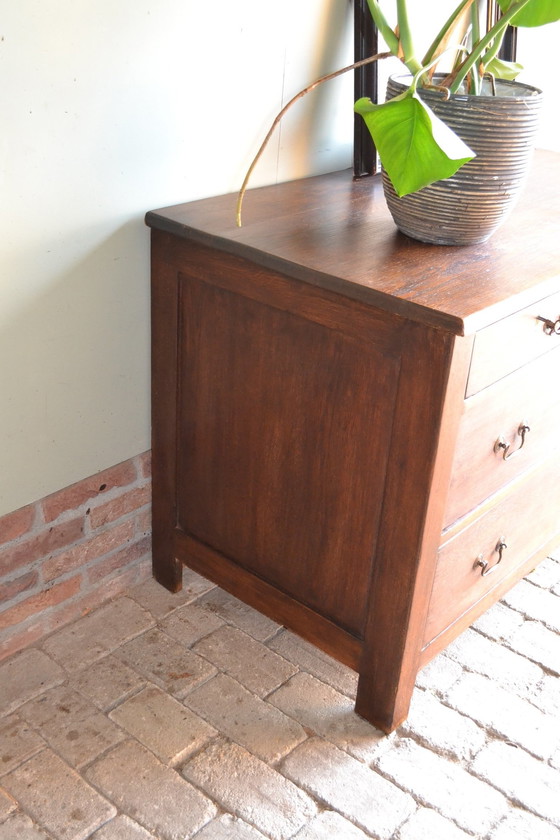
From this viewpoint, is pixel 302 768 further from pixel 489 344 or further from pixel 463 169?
pixel 463 169

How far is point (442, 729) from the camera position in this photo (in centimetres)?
179

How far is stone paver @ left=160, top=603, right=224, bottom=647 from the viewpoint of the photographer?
196cm

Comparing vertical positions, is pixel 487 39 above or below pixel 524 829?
above

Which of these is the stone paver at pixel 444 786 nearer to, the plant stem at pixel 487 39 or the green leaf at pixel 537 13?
the plant stem at pixel 487 39

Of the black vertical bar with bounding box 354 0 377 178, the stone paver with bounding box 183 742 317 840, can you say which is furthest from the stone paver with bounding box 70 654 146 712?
the black vertical bar with bounding box 354 0 377 178

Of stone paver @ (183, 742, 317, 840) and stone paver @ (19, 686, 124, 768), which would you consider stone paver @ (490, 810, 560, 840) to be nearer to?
stone paver @ (183, 742, 317, 840)

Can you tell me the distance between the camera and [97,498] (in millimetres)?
1920

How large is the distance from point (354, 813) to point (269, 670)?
1.24 ft

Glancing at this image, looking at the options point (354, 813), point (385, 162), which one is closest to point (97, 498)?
point (354, 813)

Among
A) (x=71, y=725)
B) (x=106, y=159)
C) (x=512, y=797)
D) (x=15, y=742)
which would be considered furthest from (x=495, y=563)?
(x=106, y=159)

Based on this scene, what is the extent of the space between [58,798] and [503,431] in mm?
1042

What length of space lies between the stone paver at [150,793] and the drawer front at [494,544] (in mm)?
533

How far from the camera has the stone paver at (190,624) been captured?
6.44 ft

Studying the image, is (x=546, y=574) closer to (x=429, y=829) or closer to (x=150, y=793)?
(x=429, y=829)
